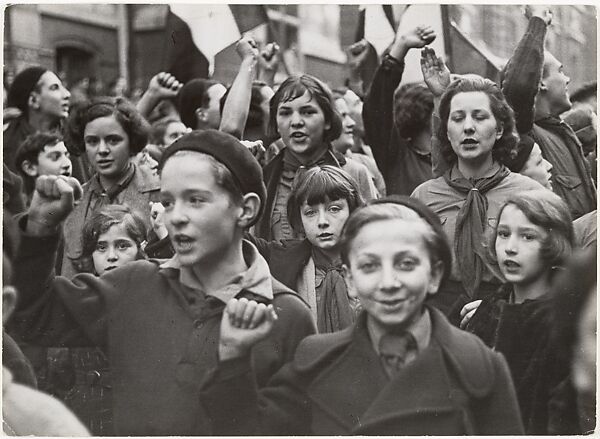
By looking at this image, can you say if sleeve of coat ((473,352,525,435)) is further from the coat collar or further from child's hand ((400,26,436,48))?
child's hand ((400,26,436,48))

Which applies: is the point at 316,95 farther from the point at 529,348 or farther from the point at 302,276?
the point at 529,348

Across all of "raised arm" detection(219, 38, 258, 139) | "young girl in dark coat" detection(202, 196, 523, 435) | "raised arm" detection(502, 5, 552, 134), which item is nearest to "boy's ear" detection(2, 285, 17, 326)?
"young girl in dark coat" detection(202, 196, 523, 435)

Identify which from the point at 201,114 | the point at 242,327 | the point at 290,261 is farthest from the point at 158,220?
the point at 201,114

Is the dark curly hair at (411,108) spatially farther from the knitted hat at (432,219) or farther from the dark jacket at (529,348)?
the dark jacket at (529,348)

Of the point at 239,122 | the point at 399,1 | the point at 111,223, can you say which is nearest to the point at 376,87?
the point at 399,1

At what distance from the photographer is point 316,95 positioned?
4207mm

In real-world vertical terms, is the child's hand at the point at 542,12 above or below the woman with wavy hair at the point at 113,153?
above

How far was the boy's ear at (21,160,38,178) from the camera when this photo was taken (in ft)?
14.3

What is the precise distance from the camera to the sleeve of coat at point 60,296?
3.80 metres

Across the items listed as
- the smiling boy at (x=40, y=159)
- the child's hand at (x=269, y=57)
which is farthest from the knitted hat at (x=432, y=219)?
the smiling boy at (x=40, y=159)

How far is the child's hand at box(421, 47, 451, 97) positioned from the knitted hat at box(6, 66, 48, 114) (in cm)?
200

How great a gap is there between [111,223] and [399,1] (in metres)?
1.69

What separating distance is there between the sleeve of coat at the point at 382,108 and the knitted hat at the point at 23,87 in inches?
68.7

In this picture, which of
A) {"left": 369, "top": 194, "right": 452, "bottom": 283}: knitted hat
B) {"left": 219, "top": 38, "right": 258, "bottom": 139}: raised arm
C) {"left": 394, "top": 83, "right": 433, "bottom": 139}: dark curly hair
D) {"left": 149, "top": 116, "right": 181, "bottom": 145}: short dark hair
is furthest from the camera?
{"left": 149, "top": 116, "right": 181, "bottom": 145}: short dark hair
